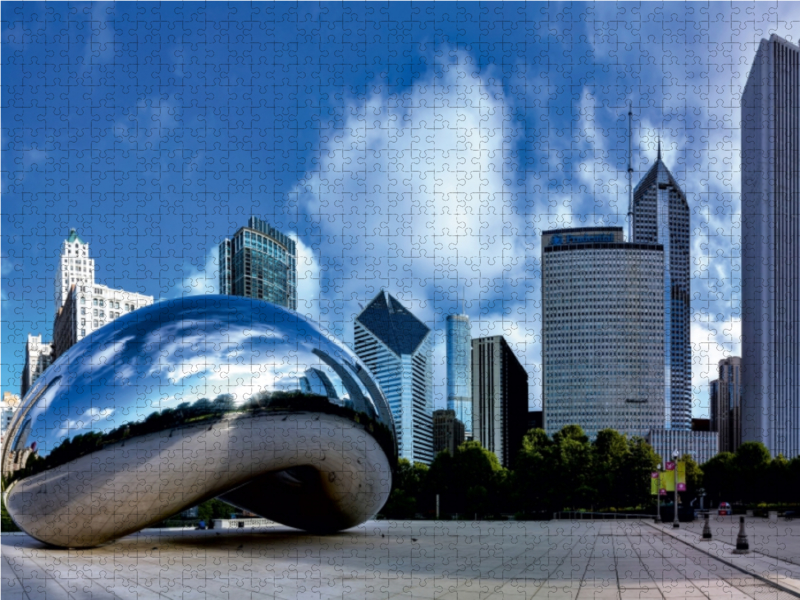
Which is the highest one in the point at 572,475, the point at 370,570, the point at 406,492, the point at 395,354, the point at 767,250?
the point at 767,250

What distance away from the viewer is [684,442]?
10638 cm

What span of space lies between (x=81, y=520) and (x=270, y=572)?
4.28m

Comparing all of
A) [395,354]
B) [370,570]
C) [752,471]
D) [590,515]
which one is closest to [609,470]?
[590,515]

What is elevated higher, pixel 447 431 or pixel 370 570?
pixel 370 570

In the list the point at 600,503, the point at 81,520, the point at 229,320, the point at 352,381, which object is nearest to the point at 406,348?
the point at 352,381

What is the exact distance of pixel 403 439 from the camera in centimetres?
5019

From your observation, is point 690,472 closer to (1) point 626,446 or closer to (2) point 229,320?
(1) point 626,446

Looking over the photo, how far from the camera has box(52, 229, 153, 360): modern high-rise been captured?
52.1 m

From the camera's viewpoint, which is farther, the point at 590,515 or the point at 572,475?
the point at 572,475

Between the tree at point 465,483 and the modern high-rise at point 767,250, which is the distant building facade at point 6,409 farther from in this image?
the tree at point 465,483

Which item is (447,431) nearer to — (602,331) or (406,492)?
(406,492)

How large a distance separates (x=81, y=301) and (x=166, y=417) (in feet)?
173

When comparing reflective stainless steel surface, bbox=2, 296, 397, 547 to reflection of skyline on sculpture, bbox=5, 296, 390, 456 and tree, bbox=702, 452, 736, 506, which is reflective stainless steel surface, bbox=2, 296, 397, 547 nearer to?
reflection of skyline on sculpture, bbox=5, 296, 390, 456

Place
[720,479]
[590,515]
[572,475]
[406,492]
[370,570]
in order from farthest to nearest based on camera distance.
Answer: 1. [720,479]
2. [572,475]
3. [590,515]
4. [406,492]
5. [370,570]
